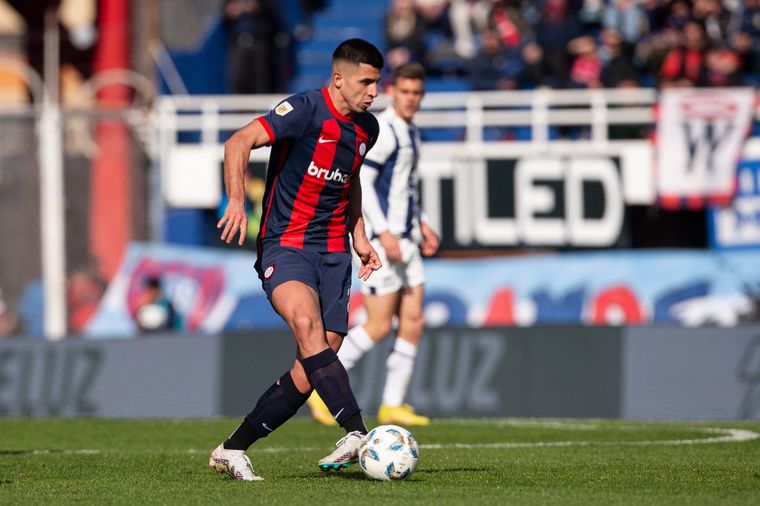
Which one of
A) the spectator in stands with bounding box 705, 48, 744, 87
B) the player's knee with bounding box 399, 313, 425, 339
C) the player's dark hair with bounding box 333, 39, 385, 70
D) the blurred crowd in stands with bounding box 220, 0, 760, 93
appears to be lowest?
the player's knee with bounding box 399, 313, 425, 339

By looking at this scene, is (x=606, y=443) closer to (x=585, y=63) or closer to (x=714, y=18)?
(x=585, y=63)

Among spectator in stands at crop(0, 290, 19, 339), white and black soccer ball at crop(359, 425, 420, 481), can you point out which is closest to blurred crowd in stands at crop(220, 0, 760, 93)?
spectator in stands at crop(0, 290, 19, 339)

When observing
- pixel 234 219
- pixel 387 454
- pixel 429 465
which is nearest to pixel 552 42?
pixel 429 465

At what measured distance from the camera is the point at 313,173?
7422mm

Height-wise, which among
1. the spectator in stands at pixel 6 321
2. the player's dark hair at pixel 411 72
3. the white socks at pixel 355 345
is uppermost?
the player's dark hair at pixel 411 72

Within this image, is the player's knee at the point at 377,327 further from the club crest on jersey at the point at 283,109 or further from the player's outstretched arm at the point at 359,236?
the club crest on jersey at the point at 283,109

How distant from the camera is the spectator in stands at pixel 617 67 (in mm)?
18938

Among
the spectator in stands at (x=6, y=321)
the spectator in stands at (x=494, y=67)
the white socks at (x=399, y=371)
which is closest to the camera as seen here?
the white socks at (x=399, y=371)

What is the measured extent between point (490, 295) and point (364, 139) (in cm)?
1003

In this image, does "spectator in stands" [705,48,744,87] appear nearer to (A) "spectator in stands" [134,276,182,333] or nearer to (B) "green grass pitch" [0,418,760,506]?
(A) "spectator in stands" [134,276,182,333]

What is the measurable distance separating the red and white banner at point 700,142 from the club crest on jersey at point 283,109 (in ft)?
36.5

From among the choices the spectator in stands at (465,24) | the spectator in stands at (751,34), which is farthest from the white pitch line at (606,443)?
the spectator in stands at (465,24)

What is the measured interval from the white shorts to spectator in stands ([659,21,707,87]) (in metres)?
8.57

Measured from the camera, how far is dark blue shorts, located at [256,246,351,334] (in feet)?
24.0
